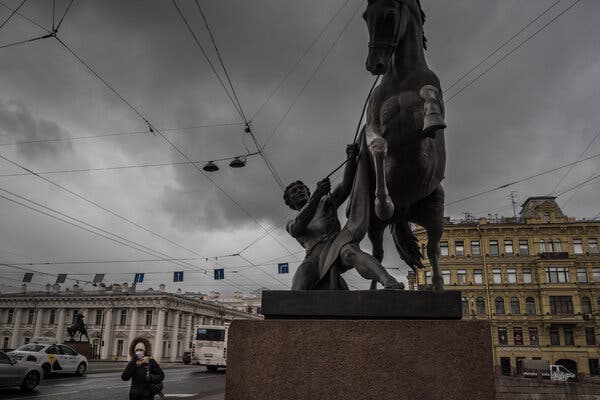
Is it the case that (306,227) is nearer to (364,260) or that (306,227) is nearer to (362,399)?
(364,260)

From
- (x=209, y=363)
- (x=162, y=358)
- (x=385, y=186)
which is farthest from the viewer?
(x=162, y=358)

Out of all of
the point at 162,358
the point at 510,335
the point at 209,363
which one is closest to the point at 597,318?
the point at 510,335

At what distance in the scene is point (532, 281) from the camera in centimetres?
4988

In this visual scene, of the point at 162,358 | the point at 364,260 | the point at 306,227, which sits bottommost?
the point at 162,358

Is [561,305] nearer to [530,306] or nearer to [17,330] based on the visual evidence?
[530,306]

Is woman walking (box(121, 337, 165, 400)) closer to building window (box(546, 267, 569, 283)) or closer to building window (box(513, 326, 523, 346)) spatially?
building window (box(513, 326, 523, 346))

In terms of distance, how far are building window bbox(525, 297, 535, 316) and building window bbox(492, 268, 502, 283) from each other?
127 inches

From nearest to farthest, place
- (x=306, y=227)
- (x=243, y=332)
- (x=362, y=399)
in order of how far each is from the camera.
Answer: (x=362, y=399), (x=243, y=332), (x=306, y=227)

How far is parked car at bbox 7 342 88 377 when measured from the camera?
62.4 feet

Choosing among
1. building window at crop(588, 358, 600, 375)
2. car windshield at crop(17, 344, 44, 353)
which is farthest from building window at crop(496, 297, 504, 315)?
car windshield at crop(17, 344, 44, 353)

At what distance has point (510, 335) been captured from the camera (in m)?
48.2

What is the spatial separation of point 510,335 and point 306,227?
50364 millimetres

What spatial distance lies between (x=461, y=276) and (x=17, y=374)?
45.3 metres

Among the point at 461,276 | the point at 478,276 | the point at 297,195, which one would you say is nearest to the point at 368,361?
the point at 297,195
